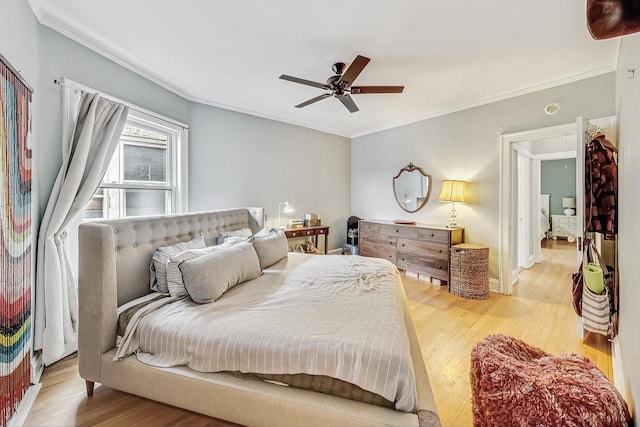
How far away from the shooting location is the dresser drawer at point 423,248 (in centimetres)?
370

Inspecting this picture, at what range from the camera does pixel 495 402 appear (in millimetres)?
1203

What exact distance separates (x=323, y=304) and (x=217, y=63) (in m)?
2.55

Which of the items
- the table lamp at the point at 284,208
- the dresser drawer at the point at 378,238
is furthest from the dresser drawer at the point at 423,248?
the table lamp at the point at 284,208

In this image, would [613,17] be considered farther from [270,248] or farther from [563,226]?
[563,226]

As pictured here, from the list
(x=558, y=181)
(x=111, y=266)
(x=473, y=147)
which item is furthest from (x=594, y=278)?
(x=558, y=181)

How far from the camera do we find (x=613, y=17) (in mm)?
589

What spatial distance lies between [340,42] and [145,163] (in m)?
2.43

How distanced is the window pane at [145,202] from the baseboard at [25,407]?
157 cm

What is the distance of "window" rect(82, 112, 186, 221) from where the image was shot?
267 cm

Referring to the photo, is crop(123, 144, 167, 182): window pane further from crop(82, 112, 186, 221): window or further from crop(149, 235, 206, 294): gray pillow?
crop(149, 235, 206, 294): gray pillow

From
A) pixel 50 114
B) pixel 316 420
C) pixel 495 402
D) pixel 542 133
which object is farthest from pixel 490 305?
pixel 50 114

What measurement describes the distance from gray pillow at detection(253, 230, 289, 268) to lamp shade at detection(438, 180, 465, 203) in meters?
2.44

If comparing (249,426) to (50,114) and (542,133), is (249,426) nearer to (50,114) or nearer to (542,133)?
(50,114)

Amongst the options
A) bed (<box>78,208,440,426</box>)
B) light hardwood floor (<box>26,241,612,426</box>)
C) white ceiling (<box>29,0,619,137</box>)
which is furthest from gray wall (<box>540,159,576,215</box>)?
bed (<box>78,208,440,426</box>)
